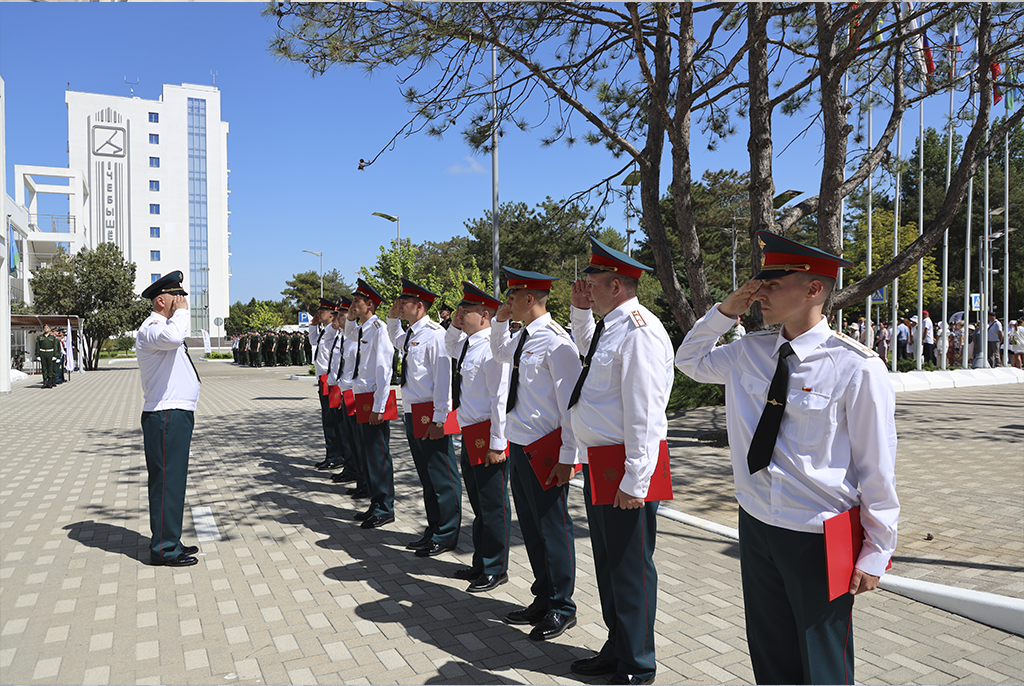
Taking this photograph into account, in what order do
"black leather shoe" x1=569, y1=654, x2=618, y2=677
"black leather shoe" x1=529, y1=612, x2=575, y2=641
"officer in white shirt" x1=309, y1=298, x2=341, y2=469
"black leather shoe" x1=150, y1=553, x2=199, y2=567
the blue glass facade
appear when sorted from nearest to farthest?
1. "black leather shoe" x1=569, y1=654, x2=618, y2=677
2. "black leather shoe" x1=529, y1=612, x2=575, y2=641
3. "black leather shoe" x1=150, y1=553, x2=199, y2=567
4. "officer in white shirt" x1=309, y1=298, x2=341, y2=469
5. the blue glass facade

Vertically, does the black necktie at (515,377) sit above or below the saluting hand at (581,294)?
below

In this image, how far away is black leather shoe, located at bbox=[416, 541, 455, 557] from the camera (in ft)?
17.5

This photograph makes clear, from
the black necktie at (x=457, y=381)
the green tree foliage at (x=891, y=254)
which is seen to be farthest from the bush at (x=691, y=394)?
the green tree foliage at (x=891, y=254)

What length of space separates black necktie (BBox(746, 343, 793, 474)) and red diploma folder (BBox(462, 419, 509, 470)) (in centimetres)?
249

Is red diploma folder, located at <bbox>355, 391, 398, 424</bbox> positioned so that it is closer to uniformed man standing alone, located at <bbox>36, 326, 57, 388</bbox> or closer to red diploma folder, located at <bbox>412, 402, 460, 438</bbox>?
red diploma folder, located at <bbox>412, 402, 460, 438</bbox>

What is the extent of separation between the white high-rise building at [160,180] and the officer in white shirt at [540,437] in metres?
79.7

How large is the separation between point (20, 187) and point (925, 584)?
54137mm

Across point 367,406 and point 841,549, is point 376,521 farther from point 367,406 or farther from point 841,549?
point 841,549

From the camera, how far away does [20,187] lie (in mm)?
44031

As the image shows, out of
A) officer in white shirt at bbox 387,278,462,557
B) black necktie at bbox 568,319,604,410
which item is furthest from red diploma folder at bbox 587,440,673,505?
officer in white shirt at bbox 387,278,462,557

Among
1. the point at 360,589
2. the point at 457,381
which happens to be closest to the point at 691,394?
the point at 457,381

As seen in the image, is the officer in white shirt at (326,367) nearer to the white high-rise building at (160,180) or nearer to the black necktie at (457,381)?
the black necktie at (457,381)

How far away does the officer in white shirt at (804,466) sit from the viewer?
2.21m

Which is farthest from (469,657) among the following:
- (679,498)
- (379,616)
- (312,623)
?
(679,498)
